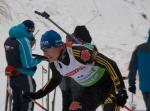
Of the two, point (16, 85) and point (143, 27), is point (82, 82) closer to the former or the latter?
point (16, 85)

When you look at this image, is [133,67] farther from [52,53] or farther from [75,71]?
[52,53]

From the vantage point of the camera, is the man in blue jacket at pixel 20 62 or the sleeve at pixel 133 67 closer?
the man in blue jacket at pixel 20 62

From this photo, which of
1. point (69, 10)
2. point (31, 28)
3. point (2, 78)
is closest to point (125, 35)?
point (69, 10)

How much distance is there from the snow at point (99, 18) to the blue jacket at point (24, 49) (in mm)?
5817

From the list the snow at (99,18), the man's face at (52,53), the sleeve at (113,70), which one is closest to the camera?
the man's face at (52,53)

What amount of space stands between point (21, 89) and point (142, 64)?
6.40ft

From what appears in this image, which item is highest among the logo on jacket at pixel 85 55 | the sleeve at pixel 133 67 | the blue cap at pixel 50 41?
the blue cap at pixel 50 41

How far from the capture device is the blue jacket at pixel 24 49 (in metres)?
7.40

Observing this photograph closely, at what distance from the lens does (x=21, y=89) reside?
781 cm

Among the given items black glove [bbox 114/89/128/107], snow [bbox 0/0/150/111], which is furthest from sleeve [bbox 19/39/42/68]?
snow [bbox 0/0/150/111]

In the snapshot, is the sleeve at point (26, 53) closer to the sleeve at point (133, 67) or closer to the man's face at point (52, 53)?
the sleeve at point (133, 67)

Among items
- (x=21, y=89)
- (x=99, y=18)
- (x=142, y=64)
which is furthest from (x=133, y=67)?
(x=99, y=18)

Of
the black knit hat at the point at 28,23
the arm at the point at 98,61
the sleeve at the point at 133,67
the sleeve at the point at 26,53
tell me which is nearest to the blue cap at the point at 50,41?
the arm at the point at 98,61

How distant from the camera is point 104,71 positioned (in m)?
5.85
